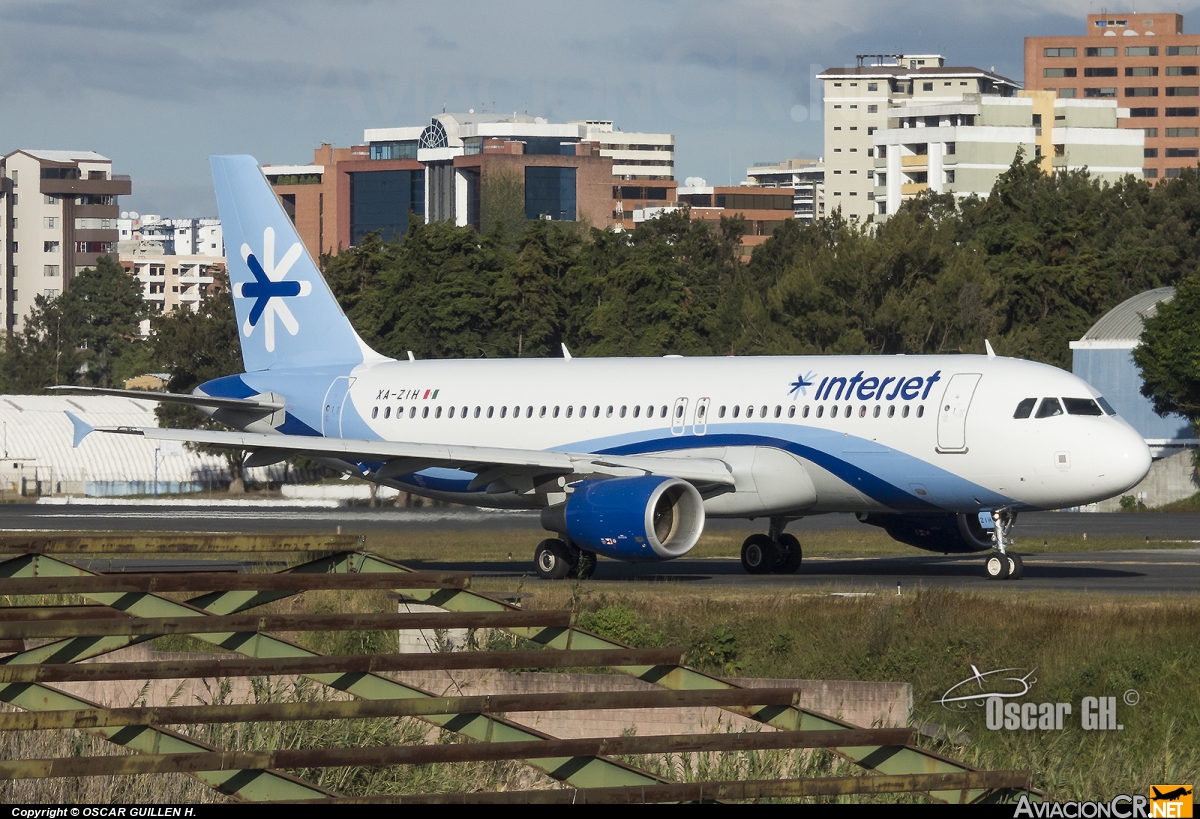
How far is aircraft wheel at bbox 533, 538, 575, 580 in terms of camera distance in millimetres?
30875

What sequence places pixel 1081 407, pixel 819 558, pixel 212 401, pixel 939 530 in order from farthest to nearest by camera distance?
1. pixel 819 558
2. pixel 212 401
3. pixel 939 530
4. pixel 1081 407

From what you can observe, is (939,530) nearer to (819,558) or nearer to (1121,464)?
(1121,464)

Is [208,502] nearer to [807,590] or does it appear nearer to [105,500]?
[105,500]

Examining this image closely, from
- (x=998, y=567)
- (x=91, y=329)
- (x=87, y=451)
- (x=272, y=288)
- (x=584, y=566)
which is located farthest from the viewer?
(x=91, y=329)

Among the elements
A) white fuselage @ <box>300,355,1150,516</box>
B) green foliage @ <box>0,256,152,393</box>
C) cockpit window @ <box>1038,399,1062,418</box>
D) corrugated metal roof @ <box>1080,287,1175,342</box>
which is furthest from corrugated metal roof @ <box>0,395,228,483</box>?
cockpit window @ <box>1038,399,1062,418</box>

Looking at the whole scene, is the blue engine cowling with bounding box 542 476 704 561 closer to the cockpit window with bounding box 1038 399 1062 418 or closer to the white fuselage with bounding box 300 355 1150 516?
the white fuselage with bounding box 300 355 1150 516

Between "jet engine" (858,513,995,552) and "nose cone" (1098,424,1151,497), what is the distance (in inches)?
170

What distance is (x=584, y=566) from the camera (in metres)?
30.8

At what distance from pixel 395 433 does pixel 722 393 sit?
7.49 m

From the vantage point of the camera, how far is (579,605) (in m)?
23.0

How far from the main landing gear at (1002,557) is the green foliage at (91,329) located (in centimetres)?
11514

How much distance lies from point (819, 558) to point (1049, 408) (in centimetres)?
988

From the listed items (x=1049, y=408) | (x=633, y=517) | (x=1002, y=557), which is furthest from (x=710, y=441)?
(x=1049, y=408)

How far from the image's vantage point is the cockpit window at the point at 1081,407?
28619mm
